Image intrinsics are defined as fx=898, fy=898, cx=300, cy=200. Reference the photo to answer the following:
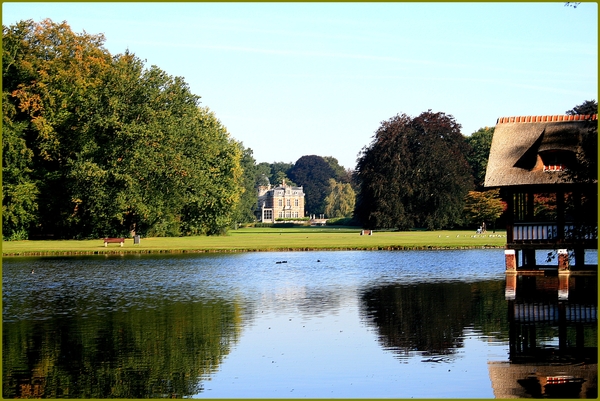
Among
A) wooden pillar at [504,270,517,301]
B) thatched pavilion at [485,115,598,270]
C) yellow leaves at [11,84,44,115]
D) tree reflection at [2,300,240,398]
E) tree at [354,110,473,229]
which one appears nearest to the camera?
tree reflection at [2,300,240,398]

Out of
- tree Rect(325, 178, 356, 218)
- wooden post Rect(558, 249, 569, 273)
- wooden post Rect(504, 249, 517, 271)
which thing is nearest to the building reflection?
wooden post Rect(558, 249, 569, 273)

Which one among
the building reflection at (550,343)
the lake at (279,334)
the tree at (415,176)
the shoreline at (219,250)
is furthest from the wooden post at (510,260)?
the tree at (415,176)

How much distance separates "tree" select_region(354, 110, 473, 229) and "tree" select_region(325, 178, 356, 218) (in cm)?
6147

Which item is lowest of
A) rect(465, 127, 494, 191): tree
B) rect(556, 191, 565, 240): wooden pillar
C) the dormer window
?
rect(556, 191, 565, 240): wooden pillar

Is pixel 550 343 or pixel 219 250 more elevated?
pixel 219 250

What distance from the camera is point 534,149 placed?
113ft

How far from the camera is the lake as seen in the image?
15.1 metres

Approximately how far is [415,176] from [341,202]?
7306 cm

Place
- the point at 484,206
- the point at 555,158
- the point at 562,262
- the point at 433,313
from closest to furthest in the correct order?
the point at 433,313 → the point at 562,262 → the point at 555,158 → the point at 484,206

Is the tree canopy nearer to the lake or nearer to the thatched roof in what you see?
the lake

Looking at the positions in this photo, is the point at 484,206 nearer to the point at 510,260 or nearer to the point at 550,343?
the point at 510,260

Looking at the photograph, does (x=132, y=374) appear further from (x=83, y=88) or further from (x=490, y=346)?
(x=83, y=88)

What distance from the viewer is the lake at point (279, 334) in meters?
15.1

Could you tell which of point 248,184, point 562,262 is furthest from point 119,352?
point 248,184
